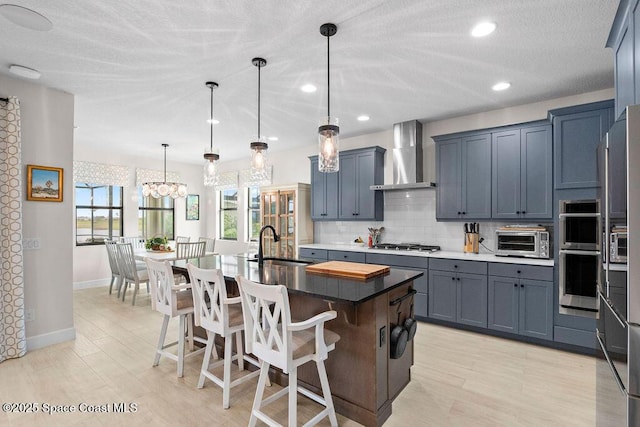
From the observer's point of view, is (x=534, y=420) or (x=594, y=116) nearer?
(x=534, y=420)

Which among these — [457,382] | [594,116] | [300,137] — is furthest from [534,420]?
[300,137]

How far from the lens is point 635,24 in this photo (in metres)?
1.85

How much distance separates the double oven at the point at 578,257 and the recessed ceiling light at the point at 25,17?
4.63m

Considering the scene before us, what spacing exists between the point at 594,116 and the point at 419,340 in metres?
2.85

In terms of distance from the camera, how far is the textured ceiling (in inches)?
84.7

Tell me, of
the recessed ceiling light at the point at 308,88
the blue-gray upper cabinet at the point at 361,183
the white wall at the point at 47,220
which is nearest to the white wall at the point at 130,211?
the white wall at the point at 47,220

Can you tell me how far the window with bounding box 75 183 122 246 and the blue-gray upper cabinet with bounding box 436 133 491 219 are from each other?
243 inches

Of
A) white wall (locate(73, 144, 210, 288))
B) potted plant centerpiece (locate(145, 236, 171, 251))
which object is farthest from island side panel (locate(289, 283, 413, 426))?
white wall (locate(73, 144, 210, 288))

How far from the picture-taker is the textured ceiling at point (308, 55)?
215 centimetres

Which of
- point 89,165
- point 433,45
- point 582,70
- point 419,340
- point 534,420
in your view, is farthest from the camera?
point 89,165

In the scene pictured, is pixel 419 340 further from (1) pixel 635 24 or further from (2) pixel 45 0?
(2) pixel 45 0

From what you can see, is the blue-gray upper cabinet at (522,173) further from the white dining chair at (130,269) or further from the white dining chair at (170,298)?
the white dining chair at (130,269)

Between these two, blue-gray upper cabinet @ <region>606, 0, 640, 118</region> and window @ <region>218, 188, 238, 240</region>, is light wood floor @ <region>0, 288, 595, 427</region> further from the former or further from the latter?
window @ <region>218, 188, 238, 240</region>

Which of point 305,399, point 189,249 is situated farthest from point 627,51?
point 189,249
